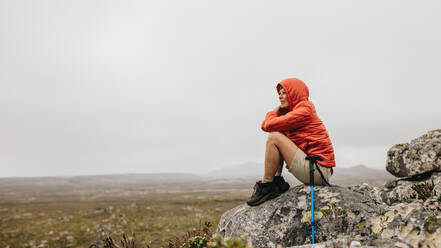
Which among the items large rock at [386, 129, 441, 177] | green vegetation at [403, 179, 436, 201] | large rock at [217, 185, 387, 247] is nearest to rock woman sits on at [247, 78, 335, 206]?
large rock at [217, 185, 387, 247]

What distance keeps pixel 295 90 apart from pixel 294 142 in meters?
1.10

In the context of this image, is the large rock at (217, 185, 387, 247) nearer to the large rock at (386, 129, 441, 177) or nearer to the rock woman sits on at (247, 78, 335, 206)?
the rock woman sits on at (247, 78, 335, 206)

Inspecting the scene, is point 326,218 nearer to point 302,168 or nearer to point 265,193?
point 302,168

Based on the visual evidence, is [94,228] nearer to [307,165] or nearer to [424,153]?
[307,165]

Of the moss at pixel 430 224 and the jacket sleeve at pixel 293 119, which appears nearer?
the moss at pixel 430 224

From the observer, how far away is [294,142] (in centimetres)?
491

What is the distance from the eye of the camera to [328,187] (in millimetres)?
4949

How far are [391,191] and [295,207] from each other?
5.91m

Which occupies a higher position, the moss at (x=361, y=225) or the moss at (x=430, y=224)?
the moss at (x=430, y=224)

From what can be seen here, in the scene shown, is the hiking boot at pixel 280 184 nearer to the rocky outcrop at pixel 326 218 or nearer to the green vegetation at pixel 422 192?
the rocky outcrop at pixel 326 218

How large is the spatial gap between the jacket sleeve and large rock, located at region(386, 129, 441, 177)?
6.49m

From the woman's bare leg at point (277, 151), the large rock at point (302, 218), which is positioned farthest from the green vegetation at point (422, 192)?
the woman's bare leg at point (277, 151)

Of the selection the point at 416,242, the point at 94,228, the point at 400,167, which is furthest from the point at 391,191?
the point at 94,228

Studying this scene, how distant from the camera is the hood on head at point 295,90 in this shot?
4914 mm
